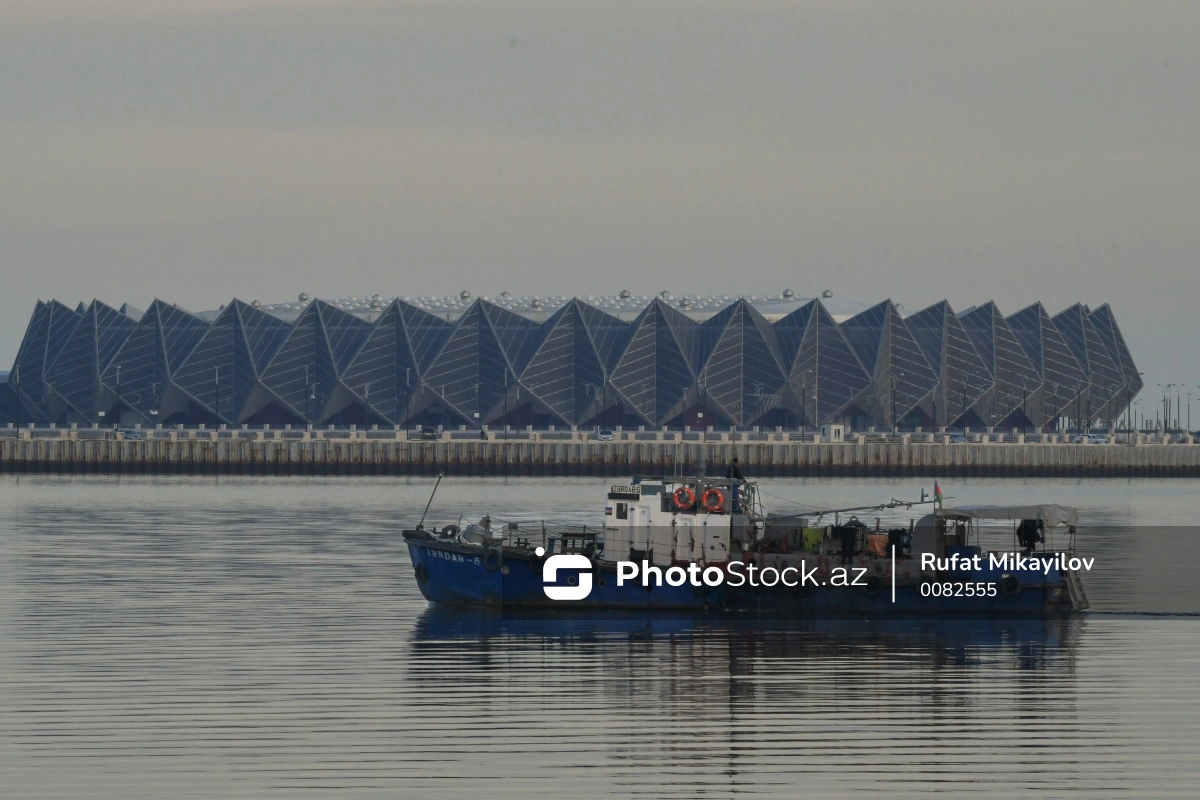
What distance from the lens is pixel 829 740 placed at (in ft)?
86.8

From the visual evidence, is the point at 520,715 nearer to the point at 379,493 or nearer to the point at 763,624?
the point at 763,624

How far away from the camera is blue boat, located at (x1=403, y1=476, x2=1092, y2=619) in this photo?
42.7 metres

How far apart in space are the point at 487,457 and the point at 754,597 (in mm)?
101386

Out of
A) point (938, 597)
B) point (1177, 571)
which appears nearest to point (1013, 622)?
point (938, 597)

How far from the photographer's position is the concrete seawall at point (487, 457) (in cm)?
14050

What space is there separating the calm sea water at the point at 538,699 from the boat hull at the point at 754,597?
0.84 m

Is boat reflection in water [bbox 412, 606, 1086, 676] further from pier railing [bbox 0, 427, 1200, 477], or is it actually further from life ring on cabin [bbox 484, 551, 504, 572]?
pier railing [bbox 0, 427, 1200, 477]

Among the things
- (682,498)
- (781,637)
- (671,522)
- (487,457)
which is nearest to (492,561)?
(671,522)

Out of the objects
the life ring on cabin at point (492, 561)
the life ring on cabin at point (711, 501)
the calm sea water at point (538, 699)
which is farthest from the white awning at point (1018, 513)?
the life ring on cabin at point (492, 561)

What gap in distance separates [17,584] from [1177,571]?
99.0 feet

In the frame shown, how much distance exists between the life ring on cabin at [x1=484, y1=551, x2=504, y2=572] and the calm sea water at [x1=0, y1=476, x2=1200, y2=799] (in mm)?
1021

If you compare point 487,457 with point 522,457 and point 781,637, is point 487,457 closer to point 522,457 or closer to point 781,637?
point 522,457

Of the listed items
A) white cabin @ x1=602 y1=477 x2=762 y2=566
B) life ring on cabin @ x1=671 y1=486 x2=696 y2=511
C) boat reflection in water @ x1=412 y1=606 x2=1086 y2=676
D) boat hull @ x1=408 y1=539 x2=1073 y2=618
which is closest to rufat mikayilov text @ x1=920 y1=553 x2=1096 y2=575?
boat hull @ x1=408 y1=539 x2=1073 y2=618

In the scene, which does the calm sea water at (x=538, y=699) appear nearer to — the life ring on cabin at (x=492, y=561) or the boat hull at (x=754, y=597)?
the boat hull at (x=754, y=597)
